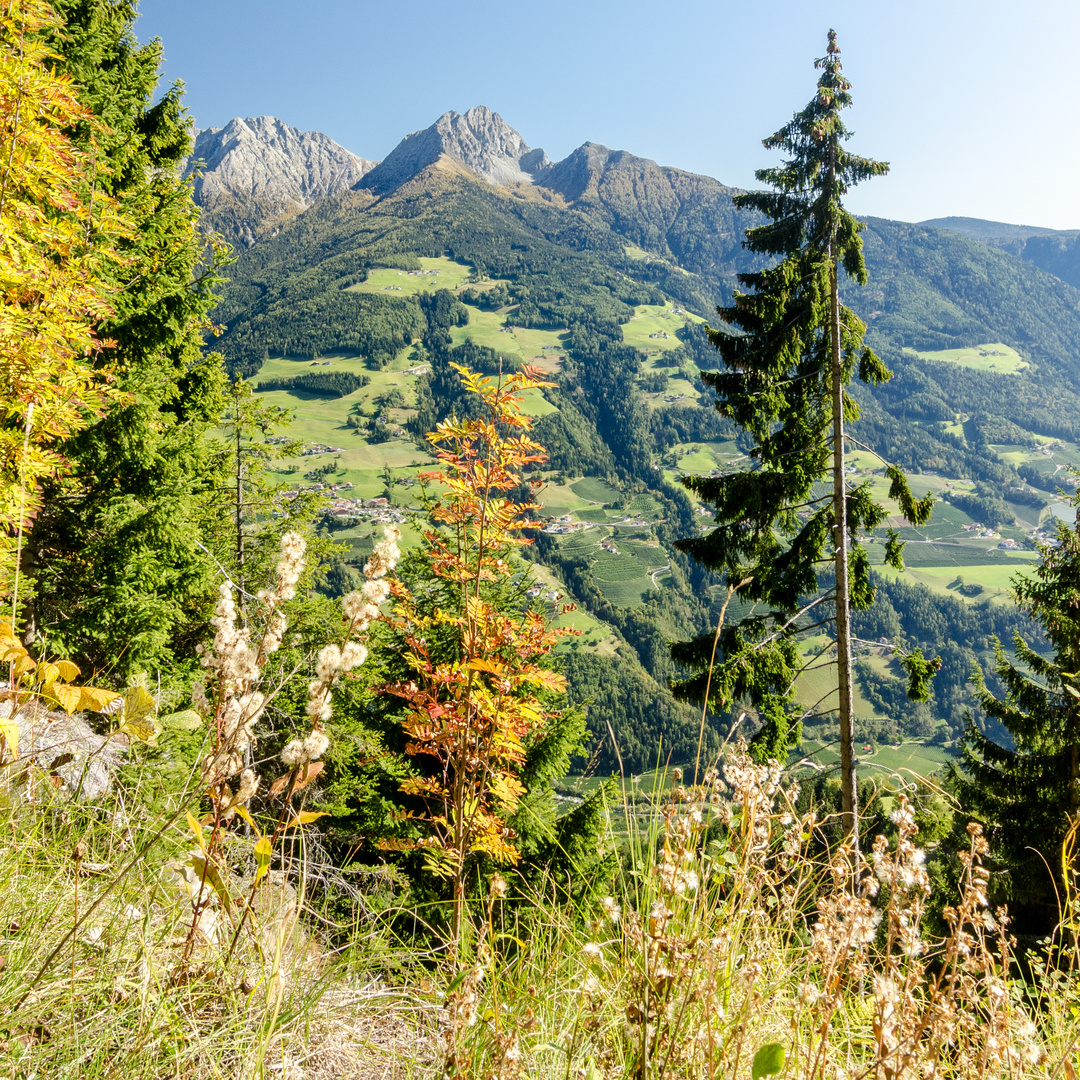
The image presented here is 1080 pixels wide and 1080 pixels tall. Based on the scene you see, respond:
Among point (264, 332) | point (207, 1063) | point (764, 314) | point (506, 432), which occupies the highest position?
point (264, 332)

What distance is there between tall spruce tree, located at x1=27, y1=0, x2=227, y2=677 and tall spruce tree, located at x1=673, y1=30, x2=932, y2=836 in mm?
7973

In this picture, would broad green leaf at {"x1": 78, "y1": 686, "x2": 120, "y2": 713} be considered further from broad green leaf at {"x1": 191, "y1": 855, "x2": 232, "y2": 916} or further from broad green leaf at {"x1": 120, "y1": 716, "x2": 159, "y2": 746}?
broad green leaf at {"x1": 191, "y1": 855, "x2": 232, "y2": 916}

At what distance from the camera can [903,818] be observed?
58.7 inches

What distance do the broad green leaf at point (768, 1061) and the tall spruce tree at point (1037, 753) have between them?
9.79 m

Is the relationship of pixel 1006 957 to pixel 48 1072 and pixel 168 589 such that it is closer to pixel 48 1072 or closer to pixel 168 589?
pixel 48 1072

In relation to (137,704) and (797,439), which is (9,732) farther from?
(797,439)

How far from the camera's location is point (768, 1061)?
3.45ft

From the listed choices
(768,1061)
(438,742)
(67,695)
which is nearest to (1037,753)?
(438,742)

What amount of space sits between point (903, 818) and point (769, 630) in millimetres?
7269

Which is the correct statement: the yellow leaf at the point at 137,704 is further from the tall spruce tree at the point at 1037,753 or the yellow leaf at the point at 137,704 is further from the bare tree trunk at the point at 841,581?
the tall spruce tree at the point at 1037,753

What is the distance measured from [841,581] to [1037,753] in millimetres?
5967

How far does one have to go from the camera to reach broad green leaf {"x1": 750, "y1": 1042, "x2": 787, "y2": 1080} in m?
Result: 1.03

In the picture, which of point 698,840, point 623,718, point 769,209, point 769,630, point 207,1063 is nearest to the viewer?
point 207,1063

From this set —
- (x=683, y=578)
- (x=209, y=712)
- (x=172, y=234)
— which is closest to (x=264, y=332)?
(x=683, y=578)
